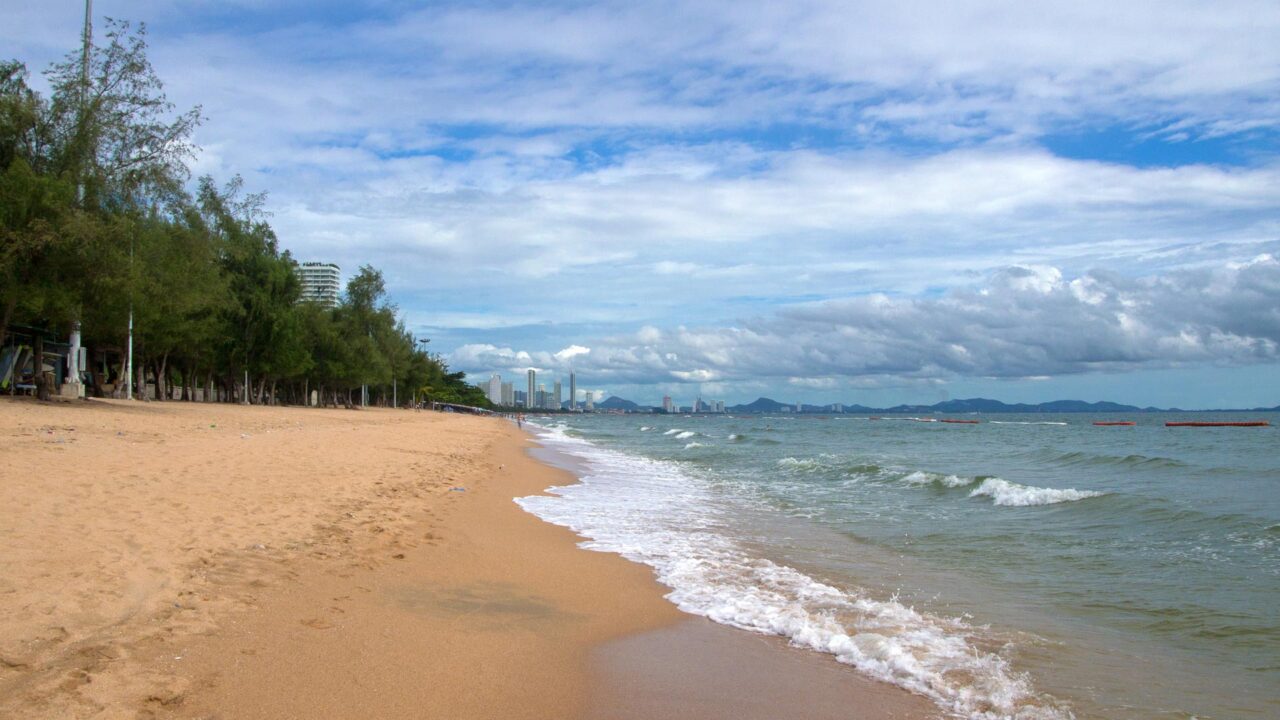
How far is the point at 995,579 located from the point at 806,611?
313 cm

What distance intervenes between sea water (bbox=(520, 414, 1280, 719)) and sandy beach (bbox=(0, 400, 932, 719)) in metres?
0.67

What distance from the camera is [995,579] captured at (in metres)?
9.03

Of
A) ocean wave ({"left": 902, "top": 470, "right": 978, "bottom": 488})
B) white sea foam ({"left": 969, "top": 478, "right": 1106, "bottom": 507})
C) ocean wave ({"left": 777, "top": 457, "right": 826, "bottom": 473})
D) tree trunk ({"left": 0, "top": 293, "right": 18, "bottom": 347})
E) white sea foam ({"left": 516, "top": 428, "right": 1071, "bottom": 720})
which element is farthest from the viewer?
ocean wave ({"left": 777, "top": 457, "right": 826, "bottom": 473})

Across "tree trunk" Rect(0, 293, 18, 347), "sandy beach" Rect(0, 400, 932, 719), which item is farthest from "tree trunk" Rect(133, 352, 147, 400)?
"sandy beach" Rect(0, 400, 932, 719)

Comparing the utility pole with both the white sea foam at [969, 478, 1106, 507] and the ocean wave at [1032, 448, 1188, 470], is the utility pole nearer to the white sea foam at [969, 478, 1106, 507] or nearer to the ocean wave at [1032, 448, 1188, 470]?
the white sea foam at [969, 478, 1106, 507]

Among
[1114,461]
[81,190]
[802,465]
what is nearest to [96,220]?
[81,190]

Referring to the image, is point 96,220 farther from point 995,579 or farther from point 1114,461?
point 1114,461

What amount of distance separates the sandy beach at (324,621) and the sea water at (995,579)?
67 cm

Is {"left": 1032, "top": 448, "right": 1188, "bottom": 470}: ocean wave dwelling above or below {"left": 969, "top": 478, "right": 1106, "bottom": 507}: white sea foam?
below

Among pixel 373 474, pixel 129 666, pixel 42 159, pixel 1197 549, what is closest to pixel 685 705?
pixel 129 666

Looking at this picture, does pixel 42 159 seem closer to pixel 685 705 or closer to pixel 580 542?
pixel 580 542

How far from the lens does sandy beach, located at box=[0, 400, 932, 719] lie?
4.34m

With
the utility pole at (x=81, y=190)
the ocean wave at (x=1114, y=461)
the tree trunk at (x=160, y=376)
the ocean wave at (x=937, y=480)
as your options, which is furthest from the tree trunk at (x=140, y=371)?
the ocean wave at (x=1114, y=461)

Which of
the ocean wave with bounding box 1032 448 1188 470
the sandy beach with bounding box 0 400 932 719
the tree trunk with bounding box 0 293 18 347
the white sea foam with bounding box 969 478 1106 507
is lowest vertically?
the ocean wave with bounding box 1032 448 1188 470
